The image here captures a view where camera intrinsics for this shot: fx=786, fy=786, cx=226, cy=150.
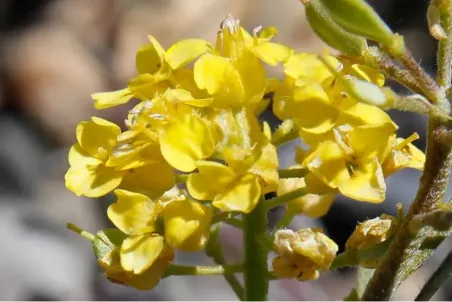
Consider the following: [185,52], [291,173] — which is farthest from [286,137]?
[185,52]

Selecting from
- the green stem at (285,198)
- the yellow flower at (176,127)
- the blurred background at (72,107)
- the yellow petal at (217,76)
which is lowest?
the blurred background at (72,107)

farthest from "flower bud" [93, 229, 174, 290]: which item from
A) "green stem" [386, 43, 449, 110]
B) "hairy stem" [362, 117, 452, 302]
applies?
"green stem" [386, 43, 449, 110]

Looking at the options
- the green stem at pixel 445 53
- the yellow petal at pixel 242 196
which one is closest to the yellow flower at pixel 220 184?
the yellow petal at pixel 242 196

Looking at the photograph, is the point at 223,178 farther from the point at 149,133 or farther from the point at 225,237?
the point at 225,237

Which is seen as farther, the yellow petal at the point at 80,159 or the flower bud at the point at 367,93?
the yellow petal at the point at 80,159

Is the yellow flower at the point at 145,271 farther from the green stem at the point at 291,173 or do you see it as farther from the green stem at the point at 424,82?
the green stem at the point at 424,82

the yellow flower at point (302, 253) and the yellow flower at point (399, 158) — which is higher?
the yellow flower at point (399, 158)

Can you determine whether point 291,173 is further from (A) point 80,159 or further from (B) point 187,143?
(A) point 80,159
